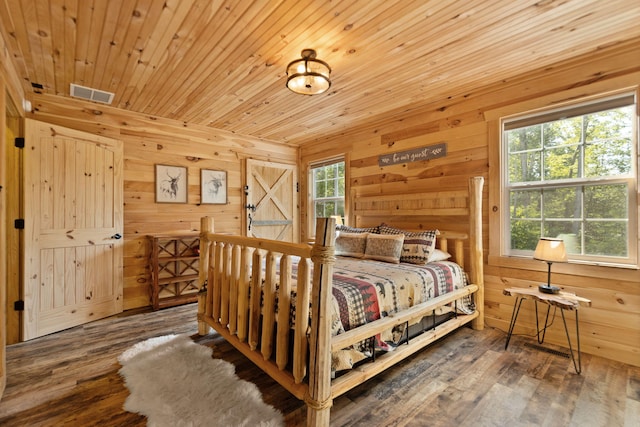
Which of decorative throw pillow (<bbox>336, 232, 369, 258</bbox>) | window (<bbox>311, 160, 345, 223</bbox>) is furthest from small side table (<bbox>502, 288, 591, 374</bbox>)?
window (<bbox>311, 160, 345, 223</bbox>)

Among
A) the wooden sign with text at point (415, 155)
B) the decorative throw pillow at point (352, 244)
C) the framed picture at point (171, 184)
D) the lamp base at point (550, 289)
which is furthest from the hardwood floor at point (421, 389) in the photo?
the wooden sign with text at point (415, 155)

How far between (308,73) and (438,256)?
2078 millimetres

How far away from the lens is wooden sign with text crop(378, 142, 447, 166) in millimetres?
3224

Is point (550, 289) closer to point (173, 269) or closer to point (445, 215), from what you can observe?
point (445, 215)

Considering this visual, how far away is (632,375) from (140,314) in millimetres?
4415

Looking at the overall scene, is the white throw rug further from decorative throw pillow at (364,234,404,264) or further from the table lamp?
the table lamp

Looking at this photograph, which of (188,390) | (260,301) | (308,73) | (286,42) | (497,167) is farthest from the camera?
(497,167)

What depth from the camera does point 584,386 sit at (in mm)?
1889

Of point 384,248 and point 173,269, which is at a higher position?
point 384,248

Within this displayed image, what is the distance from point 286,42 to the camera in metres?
2.09

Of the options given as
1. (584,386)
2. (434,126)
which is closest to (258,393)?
(584,386)

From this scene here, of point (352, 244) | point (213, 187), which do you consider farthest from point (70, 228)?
point (352, 244)

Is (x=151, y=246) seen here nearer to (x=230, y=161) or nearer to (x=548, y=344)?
(x=230, y=161)

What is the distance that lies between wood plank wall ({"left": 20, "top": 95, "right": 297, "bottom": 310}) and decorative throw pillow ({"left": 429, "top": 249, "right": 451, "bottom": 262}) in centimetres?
287
